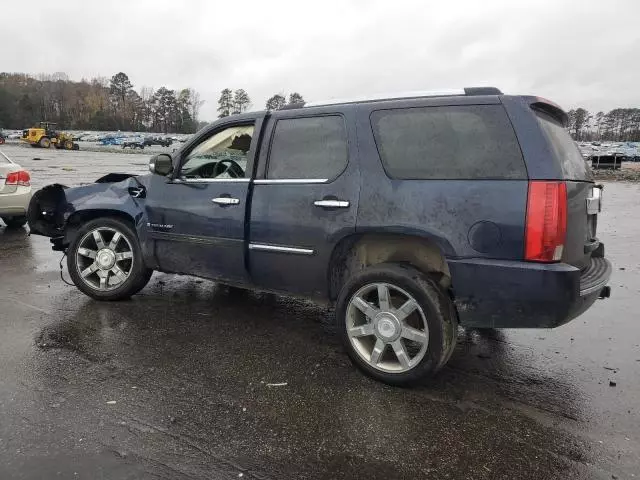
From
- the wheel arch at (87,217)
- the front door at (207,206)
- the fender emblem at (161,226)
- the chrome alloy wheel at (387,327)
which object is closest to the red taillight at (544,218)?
the chrome alloy wheel at (387,327)

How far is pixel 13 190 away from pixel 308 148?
6.44m

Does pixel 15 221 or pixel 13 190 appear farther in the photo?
pixel 15 221

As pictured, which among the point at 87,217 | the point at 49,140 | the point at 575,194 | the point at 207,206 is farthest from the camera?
the point at 49,140

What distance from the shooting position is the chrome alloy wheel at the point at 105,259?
4.84 m

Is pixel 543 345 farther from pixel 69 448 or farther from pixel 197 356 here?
pixel 69 448

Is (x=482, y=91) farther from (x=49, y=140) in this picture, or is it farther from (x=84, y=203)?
(x=49, y=140)

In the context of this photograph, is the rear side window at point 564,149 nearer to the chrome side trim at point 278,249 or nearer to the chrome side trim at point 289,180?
the chrome side trim at point 289,180

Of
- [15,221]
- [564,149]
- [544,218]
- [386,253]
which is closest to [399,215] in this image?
[386,253]

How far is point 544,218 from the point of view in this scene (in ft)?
9.23

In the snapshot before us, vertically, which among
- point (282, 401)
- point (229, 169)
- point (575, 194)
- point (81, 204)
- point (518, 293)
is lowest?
point (282, 401)

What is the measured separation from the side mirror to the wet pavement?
1.31 metres

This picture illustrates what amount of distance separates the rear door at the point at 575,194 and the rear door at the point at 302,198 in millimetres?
1261

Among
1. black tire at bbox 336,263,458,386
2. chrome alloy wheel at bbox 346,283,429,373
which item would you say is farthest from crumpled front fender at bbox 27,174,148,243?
black tire at bbox 336,263,458,386

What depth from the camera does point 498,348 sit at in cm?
403
